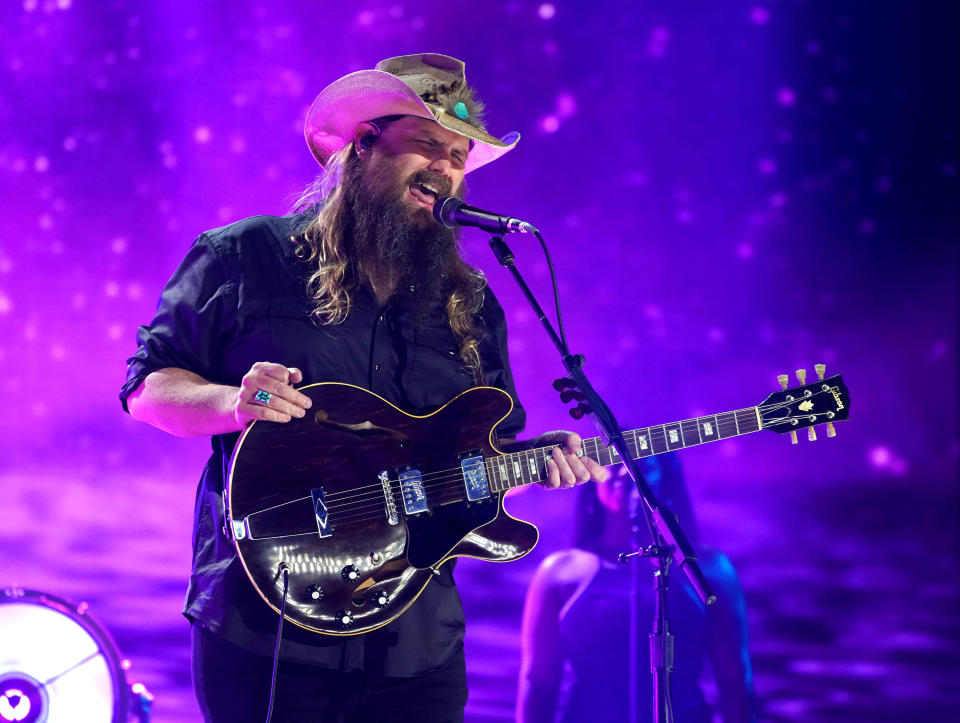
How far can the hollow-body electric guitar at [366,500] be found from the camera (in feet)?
6.09

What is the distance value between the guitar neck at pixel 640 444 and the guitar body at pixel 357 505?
56mm

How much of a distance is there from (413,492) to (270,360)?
1.55ft

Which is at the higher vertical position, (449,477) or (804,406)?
(804,406)

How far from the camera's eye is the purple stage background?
3.69 m

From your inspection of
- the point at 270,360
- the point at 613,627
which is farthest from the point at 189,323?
the point at 613,627

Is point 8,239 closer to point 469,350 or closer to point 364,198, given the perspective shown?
point 364,198

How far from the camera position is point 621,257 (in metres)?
3.89

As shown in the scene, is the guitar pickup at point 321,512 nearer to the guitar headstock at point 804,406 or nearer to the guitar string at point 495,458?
the guitar string at point 495,458

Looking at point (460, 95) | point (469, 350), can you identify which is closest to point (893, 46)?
point (460, 95)

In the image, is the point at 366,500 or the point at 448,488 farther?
the point at 448,488

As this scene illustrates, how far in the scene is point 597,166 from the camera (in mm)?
3930

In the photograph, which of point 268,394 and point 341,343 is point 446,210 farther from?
point 268,394

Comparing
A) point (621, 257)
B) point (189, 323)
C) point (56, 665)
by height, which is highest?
point (621, 257)

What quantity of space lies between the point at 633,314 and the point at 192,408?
7.85 feet
